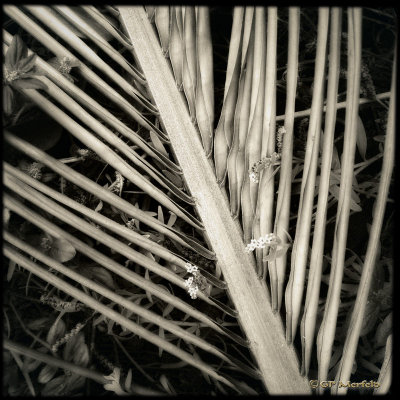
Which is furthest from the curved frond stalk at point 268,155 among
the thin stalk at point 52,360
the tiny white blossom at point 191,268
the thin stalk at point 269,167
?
the thin stalk at point 52,360

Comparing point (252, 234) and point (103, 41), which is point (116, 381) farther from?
point (103, 41)

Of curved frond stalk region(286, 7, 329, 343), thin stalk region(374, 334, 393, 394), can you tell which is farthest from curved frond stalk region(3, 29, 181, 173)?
thin stalk region(374, 334, 393, 394)

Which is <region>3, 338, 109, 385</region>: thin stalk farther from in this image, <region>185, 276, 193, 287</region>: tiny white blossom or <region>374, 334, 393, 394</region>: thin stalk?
<region>374, 334, 393, 394</region>: thin stalk

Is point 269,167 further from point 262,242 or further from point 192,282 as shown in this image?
point 192,282

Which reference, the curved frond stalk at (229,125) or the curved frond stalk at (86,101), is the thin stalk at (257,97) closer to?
the curved frond stalk at (229,125)

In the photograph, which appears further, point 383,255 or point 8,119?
point 383,255

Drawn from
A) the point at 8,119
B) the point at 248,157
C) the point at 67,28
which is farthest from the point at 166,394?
the point at 67,28
